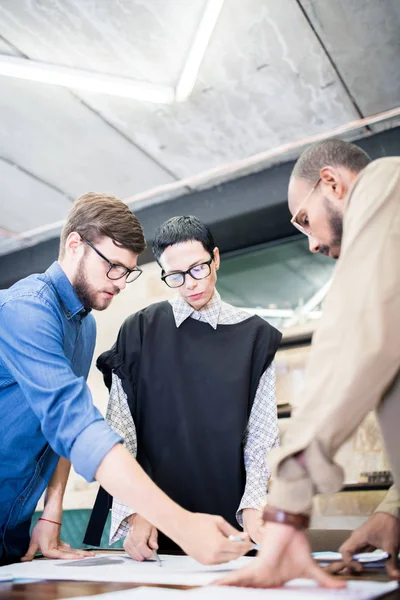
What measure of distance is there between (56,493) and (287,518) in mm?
1015

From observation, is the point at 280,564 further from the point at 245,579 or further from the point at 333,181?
the point at 333,181

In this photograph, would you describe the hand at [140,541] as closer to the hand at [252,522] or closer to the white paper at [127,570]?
the white paper at [127,570]

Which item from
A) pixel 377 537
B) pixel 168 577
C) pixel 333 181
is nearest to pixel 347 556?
pixel 377 537

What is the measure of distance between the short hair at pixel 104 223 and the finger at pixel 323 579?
3.59ft

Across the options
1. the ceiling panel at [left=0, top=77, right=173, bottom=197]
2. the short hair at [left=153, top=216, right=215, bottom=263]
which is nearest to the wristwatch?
the short hair at [left=153, top=216, right=215, bottom=263]

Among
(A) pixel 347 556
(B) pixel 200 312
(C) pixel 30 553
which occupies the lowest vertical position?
(C) pixel 30 553

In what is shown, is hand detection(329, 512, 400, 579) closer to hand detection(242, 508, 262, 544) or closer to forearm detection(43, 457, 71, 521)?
hand detection(242, 508, 262, 544)

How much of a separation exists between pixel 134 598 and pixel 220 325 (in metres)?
1.18

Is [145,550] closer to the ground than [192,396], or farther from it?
closer to the ground

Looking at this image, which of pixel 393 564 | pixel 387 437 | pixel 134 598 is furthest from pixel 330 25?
pixel 134 598

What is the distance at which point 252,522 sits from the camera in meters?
1.47

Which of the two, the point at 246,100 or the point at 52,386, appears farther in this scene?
the point at 246,100

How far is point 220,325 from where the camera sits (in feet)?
6.02

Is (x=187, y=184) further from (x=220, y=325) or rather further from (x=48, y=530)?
(x=48, y=530)
